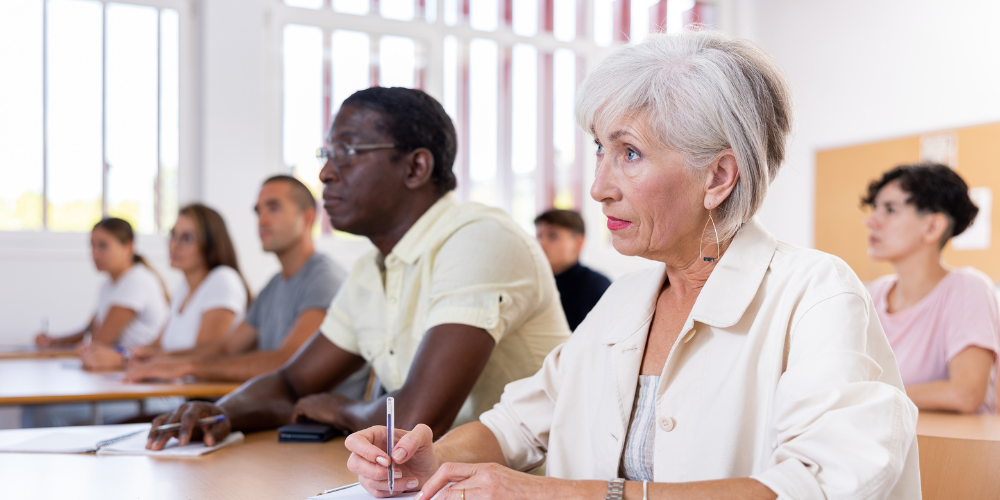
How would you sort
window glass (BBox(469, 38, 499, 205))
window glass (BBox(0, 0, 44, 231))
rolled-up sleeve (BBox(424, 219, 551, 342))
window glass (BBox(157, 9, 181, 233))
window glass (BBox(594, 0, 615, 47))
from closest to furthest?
rolled-up sleeve (BBox(424, 219, 551, 342)), window glass (BBox(0, 0, 44, 231)), window glass (BBox(157, 9, 181, 233)), window glass (BBox(469, 38, 499, 205)), window glass (BBox(594, 0, 615, 47))

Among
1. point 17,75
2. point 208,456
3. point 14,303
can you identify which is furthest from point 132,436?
point 17,75

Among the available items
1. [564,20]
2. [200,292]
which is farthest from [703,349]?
[564,20]

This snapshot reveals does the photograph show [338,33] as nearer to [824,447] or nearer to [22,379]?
[22,379]

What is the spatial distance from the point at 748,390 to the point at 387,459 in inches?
20.6

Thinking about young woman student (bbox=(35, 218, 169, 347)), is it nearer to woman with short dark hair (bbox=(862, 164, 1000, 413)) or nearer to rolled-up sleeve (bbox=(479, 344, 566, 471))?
rolled-up sleeve (bbox=(479, 344, 566, 471))

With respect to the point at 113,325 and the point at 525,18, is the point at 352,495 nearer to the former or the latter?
the point at 113,325

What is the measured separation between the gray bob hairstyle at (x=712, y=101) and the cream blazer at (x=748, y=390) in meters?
0.10

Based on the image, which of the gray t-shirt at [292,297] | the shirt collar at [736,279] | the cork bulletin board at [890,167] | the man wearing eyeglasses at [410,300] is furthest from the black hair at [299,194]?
the cork bulletin board at [890,167]

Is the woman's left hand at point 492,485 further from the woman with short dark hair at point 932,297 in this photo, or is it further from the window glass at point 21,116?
the window glass at point 21,116

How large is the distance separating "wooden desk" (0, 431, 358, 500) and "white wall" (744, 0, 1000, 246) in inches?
162

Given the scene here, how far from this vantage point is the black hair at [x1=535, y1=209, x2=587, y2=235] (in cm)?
456

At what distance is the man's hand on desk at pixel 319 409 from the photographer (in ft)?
5.74

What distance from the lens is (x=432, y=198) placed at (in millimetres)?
2049

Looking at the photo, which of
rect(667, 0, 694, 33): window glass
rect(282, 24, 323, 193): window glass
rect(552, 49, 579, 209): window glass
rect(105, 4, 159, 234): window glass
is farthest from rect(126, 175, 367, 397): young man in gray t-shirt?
rect(667, 0, 694, 33): window glass
